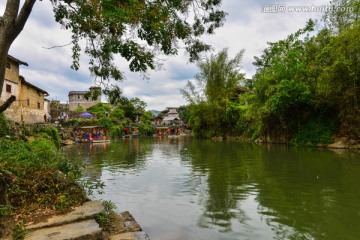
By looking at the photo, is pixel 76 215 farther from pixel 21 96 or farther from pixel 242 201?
pixel 21 96

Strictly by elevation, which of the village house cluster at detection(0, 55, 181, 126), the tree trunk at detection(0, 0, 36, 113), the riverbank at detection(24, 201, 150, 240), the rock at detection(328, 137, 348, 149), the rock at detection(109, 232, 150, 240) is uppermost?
the village house cluster at detection(0, 55, 181, 126)

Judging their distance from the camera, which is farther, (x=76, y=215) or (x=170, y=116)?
(x=170, y=116)

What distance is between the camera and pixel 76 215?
4.40 metres

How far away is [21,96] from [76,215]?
28.1 m

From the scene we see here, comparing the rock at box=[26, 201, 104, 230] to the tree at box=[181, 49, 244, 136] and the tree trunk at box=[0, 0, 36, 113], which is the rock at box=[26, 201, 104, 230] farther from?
the tree at box=[181, 49, 244, 136]

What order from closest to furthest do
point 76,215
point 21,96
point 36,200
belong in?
point 76,215
point 36,200
point 21,96

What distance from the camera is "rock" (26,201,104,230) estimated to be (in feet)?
13.4

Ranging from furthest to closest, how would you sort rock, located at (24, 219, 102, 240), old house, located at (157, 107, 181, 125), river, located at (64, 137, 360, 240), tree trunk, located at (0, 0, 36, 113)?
old house, located at (157, 107, 181, 125), river, located at (64, 137, 360, 240), tree trunk, located at (0, 0, 36, 113), rock, located at (24, 219, 102, 240)

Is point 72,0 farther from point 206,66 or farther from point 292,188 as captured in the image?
point 206,66

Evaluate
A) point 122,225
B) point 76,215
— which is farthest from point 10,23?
point 122,225

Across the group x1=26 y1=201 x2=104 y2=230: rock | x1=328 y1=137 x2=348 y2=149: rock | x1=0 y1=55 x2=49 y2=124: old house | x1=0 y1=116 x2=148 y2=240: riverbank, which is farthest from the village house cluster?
x1=328 y1=137 x2=348 y2=149: rock

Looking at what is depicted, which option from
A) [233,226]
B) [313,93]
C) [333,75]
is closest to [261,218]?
[233,226]

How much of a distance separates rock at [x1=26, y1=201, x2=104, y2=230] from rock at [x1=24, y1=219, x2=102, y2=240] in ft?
0.36

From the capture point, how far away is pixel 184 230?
17.2 feet
